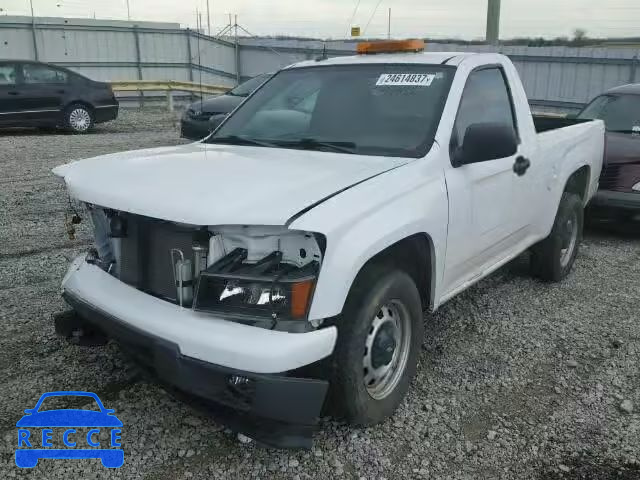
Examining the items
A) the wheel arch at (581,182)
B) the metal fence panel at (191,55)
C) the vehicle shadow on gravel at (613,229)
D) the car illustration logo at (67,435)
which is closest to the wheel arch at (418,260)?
the car illustration logo at (67,435)

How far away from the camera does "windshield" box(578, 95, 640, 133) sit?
7.53 meters

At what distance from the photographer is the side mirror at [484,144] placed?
358cm

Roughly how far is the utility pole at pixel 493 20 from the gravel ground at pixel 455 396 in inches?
406

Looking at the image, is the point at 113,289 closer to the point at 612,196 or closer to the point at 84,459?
the point at 84,459

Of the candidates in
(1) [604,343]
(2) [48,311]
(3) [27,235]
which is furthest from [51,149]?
(1) [604,343]

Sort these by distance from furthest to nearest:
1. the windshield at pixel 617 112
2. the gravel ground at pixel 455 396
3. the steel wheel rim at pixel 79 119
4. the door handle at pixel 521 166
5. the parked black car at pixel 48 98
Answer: the steel wheel rim at pixel 79 119, the parked black car at pixel 48 98, the windshield at pixel 617 112, the door handle at pixel 521 166, the gravel ground at pixel 455 396

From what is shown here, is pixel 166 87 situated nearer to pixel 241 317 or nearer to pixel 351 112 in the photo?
pixel 351 112

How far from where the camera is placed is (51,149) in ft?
39.5

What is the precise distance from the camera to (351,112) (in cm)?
404

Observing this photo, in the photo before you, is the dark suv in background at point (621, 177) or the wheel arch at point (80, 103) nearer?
the dark suv in background at point (621, 177)

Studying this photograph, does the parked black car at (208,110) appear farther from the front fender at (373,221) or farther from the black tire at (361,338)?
the black tire at (361,338)

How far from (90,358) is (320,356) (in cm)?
194

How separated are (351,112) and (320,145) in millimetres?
351

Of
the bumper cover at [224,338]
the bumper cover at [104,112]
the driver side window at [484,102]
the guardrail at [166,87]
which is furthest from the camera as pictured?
the guardrail at [166,87]
